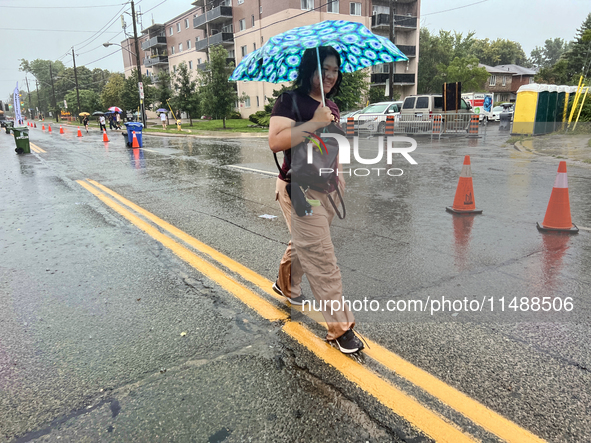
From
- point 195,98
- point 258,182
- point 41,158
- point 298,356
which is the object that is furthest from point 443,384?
point 195,98

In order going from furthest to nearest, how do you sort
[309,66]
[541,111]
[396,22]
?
1. [396,22]
2. [541,111]
3. [309,66]

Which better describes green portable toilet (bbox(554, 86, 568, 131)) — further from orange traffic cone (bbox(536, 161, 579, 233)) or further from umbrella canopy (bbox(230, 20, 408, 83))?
umbrella canopy (bbox(230, 20, 408, 83))

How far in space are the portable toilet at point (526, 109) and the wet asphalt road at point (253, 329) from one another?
16.6 metres

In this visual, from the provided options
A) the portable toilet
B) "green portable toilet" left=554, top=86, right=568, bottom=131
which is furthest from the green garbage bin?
"green portable toilet" left=554, top=86, right=568, bottom=131

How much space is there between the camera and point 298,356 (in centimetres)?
273

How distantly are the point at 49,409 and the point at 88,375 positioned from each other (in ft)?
1.01

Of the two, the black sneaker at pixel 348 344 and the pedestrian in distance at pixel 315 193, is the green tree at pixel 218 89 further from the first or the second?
the black sneaker at pixel 348 344

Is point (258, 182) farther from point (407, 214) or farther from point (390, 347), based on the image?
point (390, 347)

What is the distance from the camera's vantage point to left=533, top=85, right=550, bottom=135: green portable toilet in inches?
830

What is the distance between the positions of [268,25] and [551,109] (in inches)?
1121

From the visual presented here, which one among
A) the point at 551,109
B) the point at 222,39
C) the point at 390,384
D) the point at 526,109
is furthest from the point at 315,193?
the point at 222,39

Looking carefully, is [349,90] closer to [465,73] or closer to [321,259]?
[465,73]

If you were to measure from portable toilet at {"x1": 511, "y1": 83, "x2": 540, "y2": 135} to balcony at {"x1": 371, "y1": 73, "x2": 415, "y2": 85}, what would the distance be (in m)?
29.0

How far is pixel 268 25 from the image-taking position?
1642 inches
